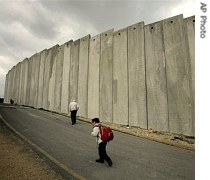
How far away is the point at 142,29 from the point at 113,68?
299 centimetres

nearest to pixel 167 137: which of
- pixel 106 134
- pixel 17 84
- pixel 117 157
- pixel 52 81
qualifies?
pixel 117 157

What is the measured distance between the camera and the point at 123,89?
49.5ft

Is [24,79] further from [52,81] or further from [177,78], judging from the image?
[177,78]

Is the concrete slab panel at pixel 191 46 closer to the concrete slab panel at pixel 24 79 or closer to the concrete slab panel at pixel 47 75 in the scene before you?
the concrete slab panel at pixel 47 75

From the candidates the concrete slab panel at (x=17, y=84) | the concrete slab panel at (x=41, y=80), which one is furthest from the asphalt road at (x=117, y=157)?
the concrete slab panel at (x=17, y=84)

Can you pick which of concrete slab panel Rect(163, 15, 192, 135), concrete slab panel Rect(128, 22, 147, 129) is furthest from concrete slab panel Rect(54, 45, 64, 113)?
concrete slab panel Rect(163, 15, 192, 135)

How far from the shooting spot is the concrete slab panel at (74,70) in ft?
63.8

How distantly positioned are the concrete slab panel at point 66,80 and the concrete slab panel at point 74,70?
0.50m

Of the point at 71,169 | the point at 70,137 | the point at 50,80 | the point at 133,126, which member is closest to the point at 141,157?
the point at 71,169

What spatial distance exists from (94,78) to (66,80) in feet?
13.1

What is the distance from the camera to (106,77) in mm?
16500

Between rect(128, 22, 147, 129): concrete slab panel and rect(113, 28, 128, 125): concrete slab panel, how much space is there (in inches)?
13.1

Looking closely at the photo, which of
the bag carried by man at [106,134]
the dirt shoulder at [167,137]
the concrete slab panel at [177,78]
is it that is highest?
the concrete slab panel at [177,78]

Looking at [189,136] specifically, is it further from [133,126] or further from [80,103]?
[80,103]
